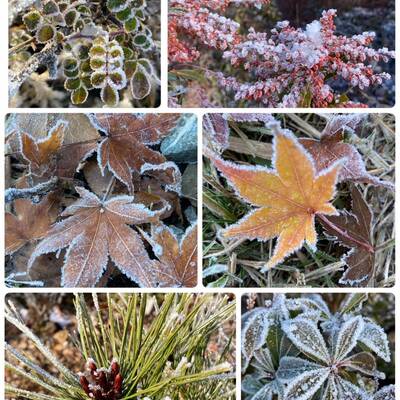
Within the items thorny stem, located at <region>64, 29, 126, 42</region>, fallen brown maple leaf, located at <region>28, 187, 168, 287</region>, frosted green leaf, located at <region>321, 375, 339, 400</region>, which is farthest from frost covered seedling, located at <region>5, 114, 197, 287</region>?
frosted green leaf, located at <region>321, 375, 339, 400</region>

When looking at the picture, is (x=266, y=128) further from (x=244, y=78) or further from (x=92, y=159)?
(x=92, y=159)

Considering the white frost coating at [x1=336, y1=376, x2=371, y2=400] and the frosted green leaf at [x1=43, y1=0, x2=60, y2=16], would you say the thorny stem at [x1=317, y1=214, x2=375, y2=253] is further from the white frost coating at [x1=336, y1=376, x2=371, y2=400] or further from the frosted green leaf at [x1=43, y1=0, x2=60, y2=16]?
the frosted green leaf at [x1=43, y1=0, x2=60, y2=16]

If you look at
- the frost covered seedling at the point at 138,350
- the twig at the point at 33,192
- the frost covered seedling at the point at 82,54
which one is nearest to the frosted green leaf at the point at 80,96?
the frost covered seedling at the point at 82,54

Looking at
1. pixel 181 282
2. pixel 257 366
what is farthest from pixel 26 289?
pixel 257 366

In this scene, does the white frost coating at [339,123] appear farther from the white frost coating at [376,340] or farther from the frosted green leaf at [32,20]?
the frosted green leaf at [32,20]

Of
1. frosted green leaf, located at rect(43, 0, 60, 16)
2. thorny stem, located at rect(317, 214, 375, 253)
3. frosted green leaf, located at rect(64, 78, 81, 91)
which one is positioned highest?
frosted green leaf, located at rect(43, 0, 60, 16)

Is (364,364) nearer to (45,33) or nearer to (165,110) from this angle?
(165,110)
